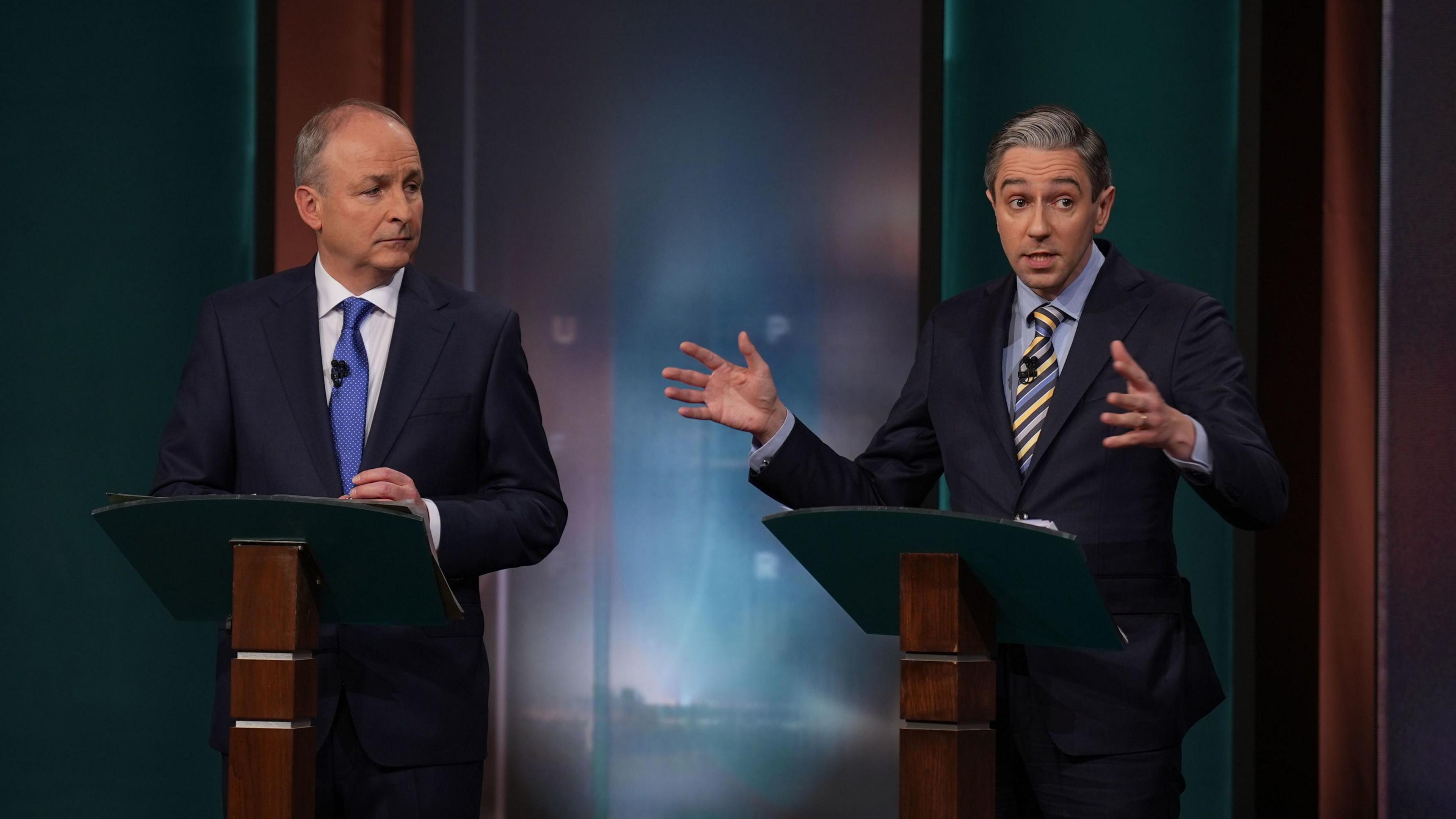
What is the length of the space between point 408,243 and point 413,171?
0.14m

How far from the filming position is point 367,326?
246 centimetres

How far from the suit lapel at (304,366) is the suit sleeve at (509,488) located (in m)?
0.19

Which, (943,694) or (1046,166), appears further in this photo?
(1046,166)

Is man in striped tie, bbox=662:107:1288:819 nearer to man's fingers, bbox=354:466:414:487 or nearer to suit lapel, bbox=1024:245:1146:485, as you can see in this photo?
suit lapel, bbox=1024:245:1146:485

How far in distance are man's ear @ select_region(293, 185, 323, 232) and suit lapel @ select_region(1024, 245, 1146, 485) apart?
127 cm

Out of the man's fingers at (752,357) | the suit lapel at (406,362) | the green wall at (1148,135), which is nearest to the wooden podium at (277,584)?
the suit lapel at (406,362)

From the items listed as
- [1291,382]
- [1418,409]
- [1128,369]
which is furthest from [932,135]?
[1128,369]

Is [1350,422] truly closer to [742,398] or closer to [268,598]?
[742,398]

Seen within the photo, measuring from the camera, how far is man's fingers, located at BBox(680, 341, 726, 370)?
2.25m

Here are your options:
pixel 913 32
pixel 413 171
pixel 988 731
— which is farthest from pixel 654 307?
pixel 988 731

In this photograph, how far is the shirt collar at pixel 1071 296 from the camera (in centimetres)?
238

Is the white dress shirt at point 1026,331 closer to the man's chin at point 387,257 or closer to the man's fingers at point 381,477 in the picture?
the man's fingers at point 381,477

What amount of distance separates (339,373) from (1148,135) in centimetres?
227

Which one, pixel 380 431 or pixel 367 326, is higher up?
pixel 367 326
